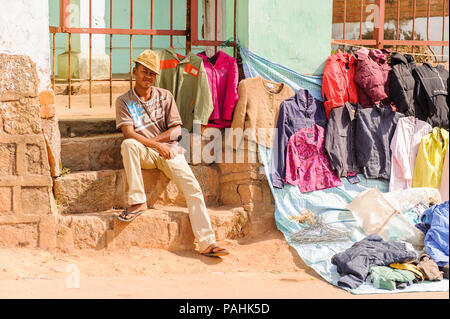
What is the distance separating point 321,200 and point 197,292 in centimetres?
213

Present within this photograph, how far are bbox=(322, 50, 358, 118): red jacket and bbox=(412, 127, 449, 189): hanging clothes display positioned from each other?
3.05ft

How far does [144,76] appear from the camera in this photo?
6656 mm

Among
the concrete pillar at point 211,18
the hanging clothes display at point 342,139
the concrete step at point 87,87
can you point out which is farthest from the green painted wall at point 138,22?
the hanging clothes display at point 342,139

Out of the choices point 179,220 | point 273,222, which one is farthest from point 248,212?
point 179,220

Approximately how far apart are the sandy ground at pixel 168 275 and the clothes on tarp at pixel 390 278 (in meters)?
0.13

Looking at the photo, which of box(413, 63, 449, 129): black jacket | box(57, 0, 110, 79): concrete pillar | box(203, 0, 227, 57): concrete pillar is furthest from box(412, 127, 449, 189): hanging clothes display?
box(57, 0, 110, 79): concrete pillar

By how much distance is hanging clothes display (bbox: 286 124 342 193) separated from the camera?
278 inches

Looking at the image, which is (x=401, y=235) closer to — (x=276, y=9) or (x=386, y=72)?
(x=386, y=72)

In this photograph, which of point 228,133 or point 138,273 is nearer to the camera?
point 138,273

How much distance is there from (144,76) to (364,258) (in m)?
2.75

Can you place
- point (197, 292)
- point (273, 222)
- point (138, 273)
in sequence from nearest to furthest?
point (197, 292)
point (138, 273)
point (273, 222)

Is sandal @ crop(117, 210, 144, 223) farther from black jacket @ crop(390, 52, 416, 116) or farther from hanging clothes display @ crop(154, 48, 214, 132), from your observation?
black jacket @ crop(390, 52, 416, 116)

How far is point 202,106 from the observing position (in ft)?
23.0

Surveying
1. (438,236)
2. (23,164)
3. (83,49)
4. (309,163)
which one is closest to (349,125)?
(309,163)
